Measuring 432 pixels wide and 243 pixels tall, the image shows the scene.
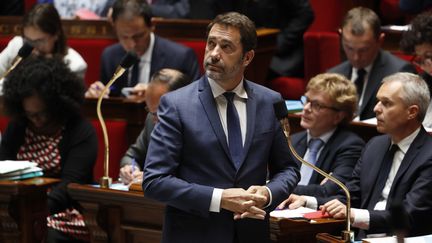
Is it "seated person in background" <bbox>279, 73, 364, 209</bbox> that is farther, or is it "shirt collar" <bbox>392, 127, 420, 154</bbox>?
"seated person in background" <bbox>279, 73, 364, 209</bbox>

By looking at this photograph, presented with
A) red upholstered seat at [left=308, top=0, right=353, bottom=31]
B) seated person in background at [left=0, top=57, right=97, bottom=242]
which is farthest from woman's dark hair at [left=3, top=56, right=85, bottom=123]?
red upholstered seat at [left=308, top=0, right=353, bottom=31]

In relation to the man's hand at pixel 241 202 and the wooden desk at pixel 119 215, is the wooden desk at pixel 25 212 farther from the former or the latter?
the man's hand at pixel 241 202

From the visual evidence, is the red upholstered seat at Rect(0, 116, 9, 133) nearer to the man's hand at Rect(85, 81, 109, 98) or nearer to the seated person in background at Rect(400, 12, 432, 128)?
the man's hand at Rect(85, 81, 109, 98)

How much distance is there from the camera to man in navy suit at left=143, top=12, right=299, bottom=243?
3104 mm

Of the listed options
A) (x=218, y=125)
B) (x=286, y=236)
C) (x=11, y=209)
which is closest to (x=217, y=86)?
(x=218, y=125)

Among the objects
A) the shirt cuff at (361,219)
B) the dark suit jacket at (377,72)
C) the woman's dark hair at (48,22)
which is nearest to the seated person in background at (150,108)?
the dark suit jacket at (377,72)

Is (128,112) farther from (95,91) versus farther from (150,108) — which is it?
(150,108)

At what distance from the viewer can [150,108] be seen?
15.2 ft

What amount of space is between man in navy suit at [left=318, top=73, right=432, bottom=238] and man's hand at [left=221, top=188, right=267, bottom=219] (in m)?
0.78

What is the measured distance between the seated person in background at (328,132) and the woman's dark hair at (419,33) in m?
0.52

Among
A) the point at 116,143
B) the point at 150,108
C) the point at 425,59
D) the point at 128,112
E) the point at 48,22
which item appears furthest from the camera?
the point at 48,22

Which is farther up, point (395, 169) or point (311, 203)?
point (395, 169)

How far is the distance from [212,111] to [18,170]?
1.62 meters

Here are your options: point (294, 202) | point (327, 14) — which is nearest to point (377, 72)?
point (294, 202)
